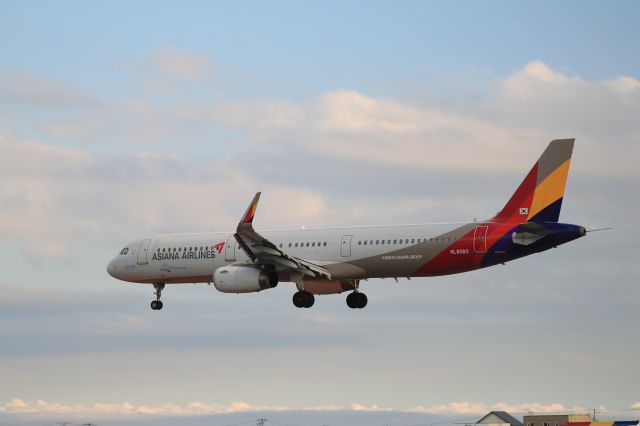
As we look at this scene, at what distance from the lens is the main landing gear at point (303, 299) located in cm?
6581

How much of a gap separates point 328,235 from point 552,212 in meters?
11.0

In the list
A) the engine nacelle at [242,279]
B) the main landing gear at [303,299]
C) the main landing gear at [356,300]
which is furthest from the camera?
the main landing gear at [356,300]

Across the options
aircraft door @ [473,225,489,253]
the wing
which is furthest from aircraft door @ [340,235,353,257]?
aircraft door @ [473,225,489,253]

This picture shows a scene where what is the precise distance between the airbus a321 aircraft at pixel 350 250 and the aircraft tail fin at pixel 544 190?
1.7 inches

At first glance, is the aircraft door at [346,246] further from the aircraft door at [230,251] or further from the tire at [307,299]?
the aircraft door at [230,251]

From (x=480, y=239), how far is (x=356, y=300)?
33.6 ft

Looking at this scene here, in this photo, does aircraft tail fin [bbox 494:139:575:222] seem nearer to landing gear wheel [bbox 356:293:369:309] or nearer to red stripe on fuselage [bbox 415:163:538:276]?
red stripe on fuselage [bbox 415:163:538:276]

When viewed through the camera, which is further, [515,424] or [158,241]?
A: [515,424]

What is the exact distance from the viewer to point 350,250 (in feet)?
207

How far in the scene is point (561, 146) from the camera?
5981 cm

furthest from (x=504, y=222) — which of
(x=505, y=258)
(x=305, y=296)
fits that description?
(x=305, y=296)

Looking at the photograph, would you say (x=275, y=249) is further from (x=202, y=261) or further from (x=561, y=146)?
(x=561, y=146)

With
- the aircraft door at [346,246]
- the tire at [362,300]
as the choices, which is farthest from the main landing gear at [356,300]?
the aircraft door at [346,246]

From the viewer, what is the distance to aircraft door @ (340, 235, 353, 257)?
6328 centimetres
